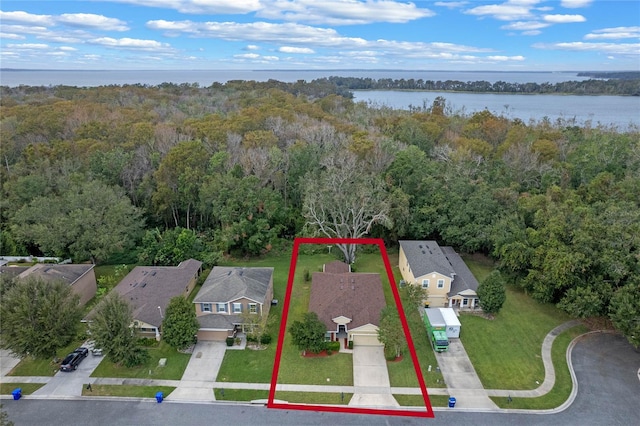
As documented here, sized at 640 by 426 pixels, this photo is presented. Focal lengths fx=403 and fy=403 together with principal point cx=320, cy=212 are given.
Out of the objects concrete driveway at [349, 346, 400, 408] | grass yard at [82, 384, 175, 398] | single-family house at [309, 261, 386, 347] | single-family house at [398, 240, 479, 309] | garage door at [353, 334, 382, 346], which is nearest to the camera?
concrete driveway at [349, 346, 400, 408]

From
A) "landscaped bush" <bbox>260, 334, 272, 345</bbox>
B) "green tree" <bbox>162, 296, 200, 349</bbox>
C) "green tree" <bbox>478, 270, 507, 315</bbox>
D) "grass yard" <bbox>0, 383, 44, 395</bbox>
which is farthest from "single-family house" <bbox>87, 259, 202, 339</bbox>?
"green tree" <bbox>478, 270, 507, 315</bbox>

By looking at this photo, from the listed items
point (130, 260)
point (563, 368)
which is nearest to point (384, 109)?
point (130, 260)

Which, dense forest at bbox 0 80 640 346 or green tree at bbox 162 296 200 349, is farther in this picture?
dense forest at bbox 0 80 640 346

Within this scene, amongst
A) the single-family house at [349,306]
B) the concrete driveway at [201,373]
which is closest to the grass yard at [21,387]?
the concrete driveway at [201,373]

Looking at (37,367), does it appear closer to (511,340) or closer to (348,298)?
(348,298)

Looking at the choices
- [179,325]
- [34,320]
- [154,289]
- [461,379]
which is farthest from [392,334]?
[34,320]

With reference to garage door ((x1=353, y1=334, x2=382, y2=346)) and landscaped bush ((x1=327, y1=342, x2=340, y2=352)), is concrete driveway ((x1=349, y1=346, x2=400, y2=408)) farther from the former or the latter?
landscaped bush ((x1=327, y1=342, x2=340, y2=352))
